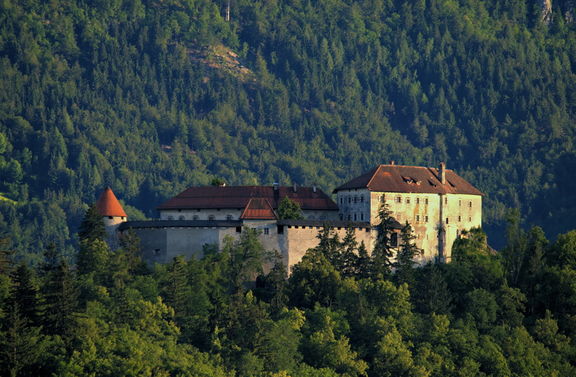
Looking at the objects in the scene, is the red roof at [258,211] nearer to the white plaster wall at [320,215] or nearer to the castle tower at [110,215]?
the white plaster wall at [320,215]

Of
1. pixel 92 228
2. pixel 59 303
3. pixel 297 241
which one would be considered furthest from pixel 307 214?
pixel 59 303

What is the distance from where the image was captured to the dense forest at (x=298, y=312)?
9388 centimetres

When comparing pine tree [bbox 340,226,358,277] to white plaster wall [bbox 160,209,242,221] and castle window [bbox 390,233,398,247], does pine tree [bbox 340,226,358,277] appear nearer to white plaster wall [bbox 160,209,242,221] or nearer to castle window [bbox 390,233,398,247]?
castle window [bbox 390,233,398,247]

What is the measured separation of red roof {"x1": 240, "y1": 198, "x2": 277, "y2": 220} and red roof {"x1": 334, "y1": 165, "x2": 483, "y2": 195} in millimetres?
9292

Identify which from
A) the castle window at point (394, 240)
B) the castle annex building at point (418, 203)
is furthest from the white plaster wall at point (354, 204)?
the castle window at point (394, 240)

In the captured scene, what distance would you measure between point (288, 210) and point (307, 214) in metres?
3.95

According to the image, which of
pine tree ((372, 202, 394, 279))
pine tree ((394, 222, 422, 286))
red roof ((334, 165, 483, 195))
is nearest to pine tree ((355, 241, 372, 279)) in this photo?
pine tree ((372, 202, 394, 279))

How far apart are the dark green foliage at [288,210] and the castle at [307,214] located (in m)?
0.91

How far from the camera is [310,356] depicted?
102 meters

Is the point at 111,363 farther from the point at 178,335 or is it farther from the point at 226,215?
the point at 226,215

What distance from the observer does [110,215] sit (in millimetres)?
114312

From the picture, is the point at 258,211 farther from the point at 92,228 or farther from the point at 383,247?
the point at 92,228

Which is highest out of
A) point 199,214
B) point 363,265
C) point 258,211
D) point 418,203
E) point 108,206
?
point 418,203

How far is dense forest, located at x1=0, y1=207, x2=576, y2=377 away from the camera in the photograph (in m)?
93.9
